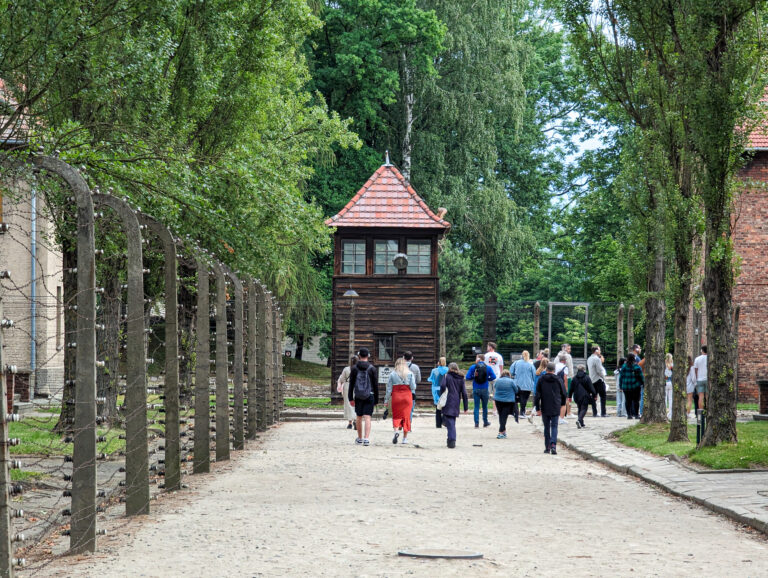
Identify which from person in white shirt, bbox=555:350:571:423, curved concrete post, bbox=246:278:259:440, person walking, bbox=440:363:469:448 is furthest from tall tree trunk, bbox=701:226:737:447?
person in white shirt, bbox=555:350:571:423

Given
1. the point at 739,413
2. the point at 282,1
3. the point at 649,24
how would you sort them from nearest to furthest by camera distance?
the point at 649,24, the point at 282,1, the point at 739,413

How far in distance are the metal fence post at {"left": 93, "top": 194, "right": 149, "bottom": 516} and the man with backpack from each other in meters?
10.5

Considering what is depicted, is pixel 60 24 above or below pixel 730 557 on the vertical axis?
above

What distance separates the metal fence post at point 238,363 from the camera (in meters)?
19.1

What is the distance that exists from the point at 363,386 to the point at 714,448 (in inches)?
282

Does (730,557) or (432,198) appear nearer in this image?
(730,557)

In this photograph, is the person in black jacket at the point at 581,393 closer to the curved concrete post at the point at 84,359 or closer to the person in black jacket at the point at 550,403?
the person in black jacket at the point at 550,403

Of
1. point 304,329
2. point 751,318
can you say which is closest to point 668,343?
point 751,318

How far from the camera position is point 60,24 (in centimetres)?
1512

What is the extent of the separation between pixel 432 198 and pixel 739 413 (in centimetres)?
1877

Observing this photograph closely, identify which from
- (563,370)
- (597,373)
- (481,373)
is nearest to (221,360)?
(481,373)

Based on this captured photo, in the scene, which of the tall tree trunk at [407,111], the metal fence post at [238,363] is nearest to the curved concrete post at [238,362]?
the metal fence post at [238,363]

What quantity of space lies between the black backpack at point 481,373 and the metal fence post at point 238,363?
8.45 metres

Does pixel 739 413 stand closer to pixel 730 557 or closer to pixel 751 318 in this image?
pixel 751 318
